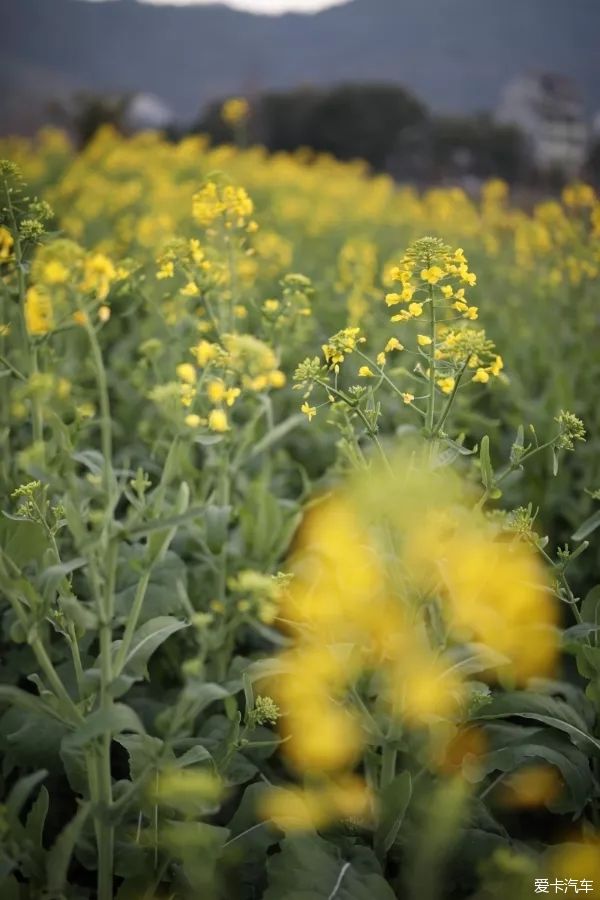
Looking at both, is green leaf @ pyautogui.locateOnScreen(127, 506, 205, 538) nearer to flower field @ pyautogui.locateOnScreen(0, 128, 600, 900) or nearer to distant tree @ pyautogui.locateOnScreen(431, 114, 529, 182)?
flower field @ pyautogui.locateOnScreen(0, 128, 600, 900)

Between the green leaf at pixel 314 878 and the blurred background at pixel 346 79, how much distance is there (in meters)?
5.03

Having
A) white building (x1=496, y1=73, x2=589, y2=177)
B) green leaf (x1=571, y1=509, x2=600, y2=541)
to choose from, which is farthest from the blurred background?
green leaf (x1=571, y1=509, x2=600, y2=541)

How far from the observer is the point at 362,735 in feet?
6.26

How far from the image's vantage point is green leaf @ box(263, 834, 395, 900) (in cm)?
164

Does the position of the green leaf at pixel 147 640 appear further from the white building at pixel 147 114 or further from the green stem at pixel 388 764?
the white building at pixel 147 114

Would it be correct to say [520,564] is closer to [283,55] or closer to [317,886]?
[317,886]

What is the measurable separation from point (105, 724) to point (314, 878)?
63 centimetres

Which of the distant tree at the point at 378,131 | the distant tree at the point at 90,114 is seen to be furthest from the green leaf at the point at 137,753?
the distant tree at the point at 90,114

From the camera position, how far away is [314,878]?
1666mm

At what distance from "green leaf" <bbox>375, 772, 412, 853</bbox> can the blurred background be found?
487cm

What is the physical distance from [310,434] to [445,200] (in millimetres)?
5351

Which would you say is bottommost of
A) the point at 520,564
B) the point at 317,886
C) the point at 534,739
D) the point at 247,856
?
the point at 247,856

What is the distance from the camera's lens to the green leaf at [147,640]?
5.36 feet

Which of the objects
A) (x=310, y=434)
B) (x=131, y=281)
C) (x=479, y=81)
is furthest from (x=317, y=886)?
(x=479, y=81)
